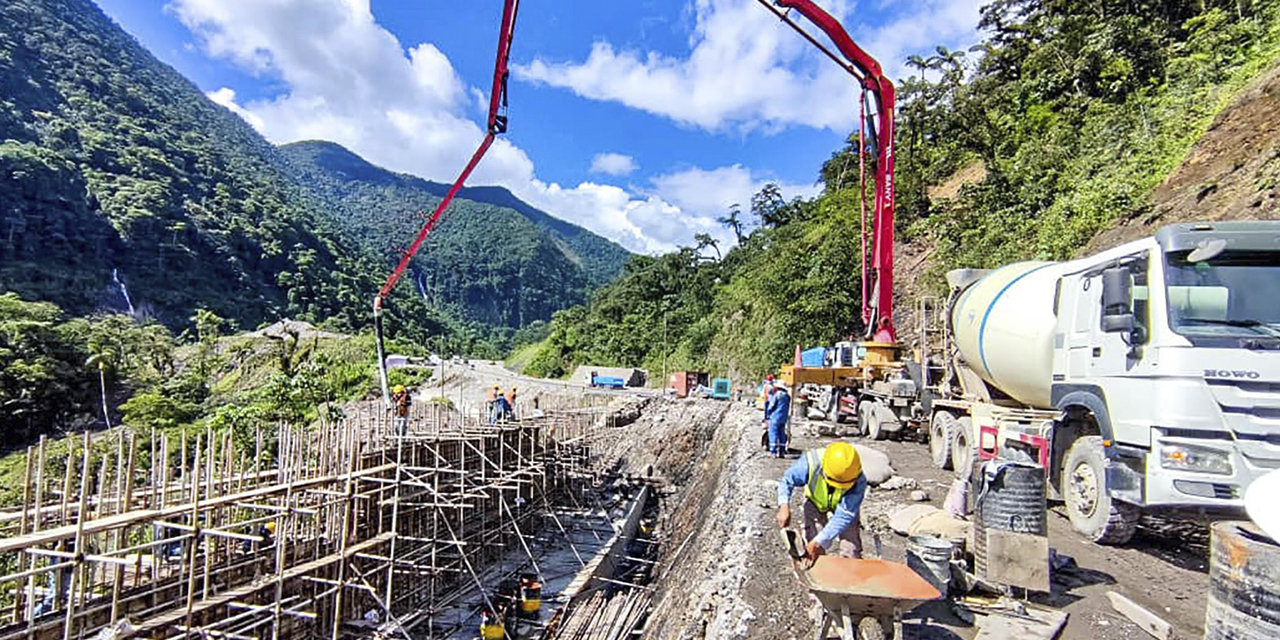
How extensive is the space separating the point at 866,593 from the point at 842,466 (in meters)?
0.96

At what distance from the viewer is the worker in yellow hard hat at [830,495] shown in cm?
404

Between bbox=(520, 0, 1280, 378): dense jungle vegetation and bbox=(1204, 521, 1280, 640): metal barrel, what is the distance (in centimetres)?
1441

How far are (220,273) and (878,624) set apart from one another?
267 ft

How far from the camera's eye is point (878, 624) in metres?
3.66

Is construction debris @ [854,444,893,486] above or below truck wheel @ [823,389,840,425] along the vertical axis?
below

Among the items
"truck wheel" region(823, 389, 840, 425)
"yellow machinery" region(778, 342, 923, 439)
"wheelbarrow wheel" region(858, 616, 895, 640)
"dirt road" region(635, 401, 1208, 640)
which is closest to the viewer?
"wheelbarrow wheel" region(858, 616, 895, 640)

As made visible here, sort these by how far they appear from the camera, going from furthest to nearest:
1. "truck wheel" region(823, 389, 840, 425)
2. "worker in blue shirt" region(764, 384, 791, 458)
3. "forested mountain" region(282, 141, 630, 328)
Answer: "forested mountain" region(282, 141, 630, 328) → "truck wheel" region(823, 389, 840, 425) → "worker in blue shirt" region(764, 384, 791, 458)

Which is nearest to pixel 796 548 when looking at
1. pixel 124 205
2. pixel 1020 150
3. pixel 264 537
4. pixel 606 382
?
pixel 264 537

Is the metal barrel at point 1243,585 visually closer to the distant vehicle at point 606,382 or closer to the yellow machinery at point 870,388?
the yellow machinery at point 870,388

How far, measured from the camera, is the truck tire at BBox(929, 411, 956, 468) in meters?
9.99

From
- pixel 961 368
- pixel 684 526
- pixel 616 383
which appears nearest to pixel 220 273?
pixel 616 383

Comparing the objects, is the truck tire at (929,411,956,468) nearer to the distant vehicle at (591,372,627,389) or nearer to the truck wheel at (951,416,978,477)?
the truck wheel at (951,416,978,477)

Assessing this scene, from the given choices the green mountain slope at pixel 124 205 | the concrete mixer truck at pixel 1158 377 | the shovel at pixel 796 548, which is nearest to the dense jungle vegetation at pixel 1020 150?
the concrete mixer truck at pixel 1158 377

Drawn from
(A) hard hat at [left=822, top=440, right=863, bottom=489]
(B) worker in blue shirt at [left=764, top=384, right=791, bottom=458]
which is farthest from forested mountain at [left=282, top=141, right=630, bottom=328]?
(A) hard hat at [left=822, top=440, right=863, bottom=489]
